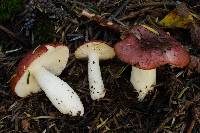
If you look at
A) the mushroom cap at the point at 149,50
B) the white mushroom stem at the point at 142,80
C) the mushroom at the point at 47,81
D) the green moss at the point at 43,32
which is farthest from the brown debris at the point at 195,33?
the green moss at the point at 43,32

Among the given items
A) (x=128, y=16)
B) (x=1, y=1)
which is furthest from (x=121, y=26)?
(x=1, y=1)

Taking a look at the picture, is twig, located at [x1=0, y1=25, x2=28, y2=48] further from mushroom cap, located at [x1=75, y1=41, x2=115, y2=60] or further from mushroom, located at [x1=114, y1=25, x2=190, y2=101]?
mushroom, located at [x1=114, y1=25, x2=190, y2=101]

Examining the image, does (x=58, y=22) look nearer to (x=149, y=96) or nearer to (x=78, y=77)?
(x=78, y=77)

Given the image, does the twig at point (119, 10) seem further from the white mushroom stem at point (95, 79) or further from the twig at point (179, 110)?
→ the twig at point (179, 110)

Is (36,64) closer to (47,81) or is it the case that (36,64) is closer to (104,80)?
(47,81)

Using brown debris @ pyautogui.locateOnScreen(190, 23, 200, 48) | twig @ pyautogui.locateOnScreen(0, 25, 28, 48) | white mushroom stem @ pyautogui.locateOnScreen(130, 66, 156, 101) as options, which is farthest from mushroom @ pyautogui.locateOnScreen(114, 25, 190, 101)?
twig @ pyautogui.locateOnScreen(0, 25, 28, 48)

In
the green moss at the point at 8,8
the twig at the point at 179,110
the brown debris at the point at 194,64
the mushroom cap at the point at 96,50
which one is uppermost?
the green moss at the point at 8,8

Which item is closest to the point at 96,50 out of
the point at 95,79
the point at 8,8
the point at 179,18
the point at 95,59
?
the point at 95,59
